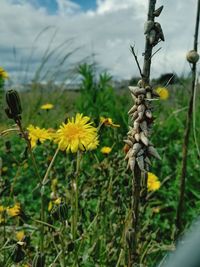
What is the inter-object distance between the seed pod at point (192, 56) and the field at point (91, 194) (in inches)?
6.8

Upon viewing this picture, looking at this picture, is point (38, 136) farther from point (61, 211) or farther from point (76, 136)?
point (61, 211)

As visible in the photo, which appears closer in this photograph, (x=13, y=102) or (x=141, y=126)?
(x=141, y=126)

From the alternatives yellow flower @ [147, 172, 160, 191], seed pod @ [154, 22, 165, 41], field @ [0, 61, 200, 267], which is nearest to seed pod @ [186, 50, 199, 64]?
field @ [0, 61, 200, 267]

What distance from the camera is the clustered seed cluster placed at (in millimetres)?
1091

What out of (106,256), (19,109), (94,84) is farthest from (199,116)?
(19,109)

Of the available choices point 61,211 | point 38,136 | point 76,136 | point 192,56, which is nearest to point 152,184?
point 38,136

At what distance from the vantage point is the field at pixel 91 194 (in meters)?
1.70

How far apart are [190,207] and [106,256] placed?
A: 1096 millimetres

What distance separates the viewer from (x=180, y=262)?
414 millimetres

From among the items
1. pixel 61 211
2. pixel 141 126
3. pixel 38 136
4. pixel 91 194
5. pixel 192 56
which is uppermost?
pixel 192 56

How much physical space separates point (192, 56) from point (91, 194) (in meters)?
0.89

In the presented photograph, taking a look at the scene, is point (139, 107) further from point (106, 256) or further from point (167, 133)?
point (167, 133)

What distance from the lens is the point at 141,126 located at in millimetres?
1104

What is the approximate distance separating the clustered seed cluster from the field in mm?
32
